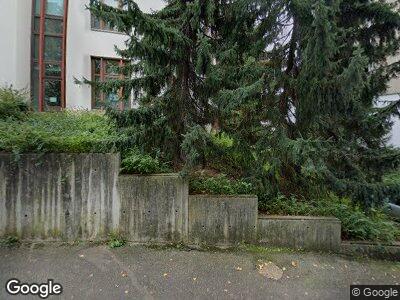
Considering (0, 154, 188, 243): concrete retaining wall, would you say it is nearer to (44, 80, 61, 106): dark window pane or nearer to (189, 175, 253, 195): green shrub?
(189, 175, 253, 195): green shrub

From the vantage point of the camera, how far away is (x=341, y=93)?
4.45m

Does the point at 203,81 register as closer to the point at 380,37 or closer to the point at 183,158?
the point at 183,158

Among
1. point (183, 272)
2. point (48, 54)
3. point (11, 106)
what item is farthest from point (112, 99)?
point (48, 54)

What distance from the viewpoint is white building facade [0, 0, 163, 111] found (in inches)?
465

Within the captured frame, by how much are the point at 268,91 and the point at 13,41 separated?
1218 cm

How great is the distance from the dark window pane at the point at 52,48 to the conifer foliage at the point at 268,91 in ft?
32.0

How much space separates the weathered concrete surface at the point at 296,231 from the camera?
449 centimetres

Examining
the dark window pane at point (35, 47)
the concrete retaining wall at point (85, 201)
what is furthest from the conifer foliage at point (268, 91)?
the dark window pane at point (35, 47)

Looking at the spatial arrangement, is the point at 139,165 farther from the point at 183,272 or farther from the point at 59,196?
the point at 183,272

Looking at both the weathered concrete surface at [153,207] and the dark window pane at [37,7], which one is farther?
the dark window pane at [37,7]

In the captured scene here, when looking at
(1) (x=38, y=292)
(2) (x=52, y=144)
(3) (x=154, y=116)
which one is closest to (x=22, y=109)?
(2) (x=52, y=144)

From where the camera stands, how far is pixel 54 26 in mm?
12742

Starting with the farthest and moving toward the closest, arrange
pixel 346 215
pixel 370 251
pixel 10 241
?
pixel 346 215, pixel 370 251, pixel 10 241

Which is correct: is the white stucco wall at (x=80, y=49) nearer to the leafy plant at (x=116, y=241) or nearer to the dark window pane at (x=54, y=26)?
the dark window pane at (x=54, y=26)
